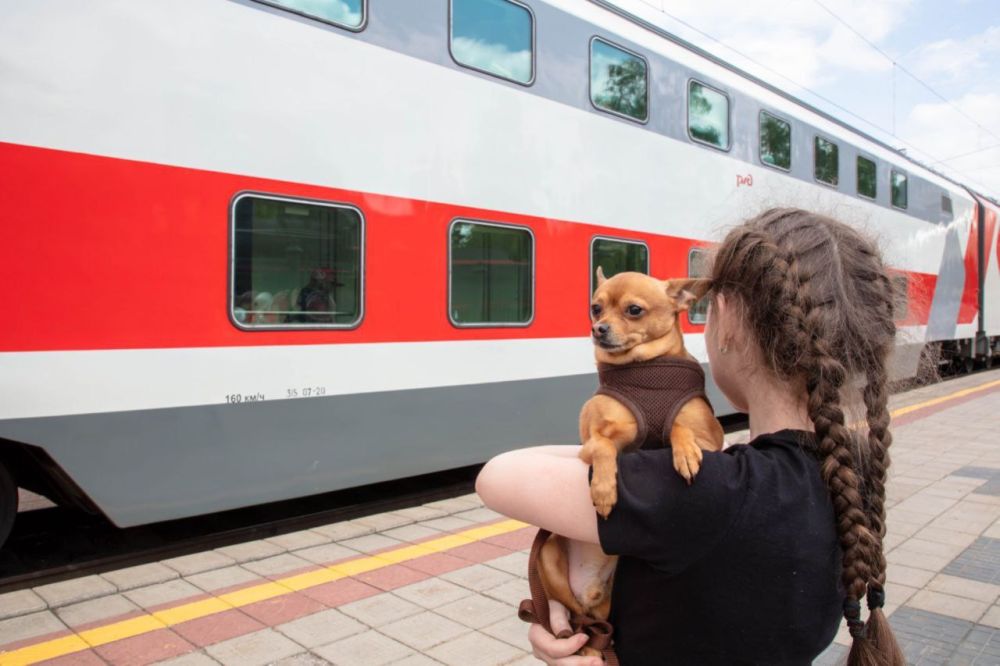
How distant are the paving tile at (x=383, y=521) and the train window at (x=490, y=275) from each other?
1477 mm

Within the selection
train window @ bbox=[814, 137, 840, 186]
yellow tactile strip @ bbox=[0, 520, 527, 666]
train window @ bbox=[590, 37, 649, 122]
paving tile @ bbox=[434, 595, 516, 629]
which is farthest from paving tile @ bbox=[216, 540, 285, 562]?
train window @ bbox=[814, 137, 840, 186]

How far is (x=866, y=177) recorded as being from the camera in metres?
11.7

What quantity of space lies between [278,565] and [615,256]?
4166 millimetres

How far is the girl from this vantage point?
1.16m

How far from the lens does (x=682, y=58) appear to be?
25.5ft

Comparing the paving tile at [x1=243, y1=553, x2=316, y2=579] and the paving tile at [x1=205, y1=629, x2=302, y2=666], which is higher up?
the paving tile at [x1=243, y1=553, x2=316, y2=579]

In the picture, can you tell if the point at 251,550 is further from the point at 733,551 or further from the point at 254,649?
the point at 733,551

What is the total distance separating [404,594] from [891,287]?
10.5ft

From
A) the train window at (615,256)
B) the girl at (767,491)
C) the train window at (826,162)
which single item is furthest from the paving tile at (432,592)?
the train window at (826,162)

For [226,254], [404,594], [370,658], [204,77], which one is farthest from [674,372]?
[204,77]

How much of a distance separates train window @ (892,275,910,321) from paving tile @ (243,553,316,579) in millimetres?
3729

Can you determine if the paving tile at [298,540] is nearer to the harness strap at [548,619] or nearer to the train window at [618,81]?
the harness strap at [548,619]

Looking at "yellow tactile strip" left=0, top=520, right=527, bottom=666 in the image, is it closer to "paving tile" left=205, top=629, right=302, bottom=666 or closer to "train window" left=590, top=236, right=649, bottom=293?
"paving tile" left=205, top=629, right=302, bottom=666

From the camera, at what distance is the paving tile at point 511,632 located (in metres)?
3.41
